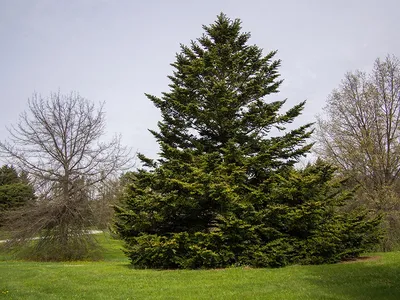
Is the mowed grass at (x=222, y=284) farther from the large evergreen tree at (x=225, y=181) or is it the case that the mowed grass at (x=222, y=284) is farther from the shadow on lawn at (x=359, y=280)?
the large evergreen tree at (x=225, y=181)

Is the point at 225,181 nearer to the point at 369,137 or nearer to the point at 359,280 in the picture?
the point at 359,280

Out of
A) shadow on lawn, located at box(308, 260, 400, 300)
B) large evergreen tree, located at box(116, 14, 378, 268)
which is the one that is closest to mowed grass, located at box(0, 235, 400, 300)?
shadow on lawn, located at box(308, 260, 400, 300)

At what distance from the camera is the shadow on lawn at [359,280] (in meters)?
7.09

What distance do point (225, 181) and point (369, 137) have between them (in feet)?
39.7

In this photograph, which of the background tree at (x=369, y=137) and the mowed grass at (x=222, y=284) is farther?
the background tree at (x=369, y=137)

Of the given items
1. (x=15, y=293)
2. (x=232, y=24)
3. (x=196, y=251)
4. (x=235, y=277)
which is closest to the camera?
(x=15, y=293)

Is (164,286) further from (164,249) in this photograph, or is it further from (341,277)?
(341,277)

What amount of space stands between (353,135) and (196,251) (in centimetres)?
1398

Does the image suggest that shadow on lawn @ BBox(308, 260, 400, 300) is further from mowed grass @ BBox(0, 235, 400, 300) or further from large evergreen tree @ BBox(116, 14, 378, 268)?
large evergreen tree @ BBox(116, 14, 378, 268)

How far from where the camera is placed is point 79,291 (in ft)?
28.2

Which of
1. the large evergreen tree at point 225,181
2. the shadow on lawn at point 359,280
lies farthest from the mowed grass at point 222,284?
the large evergreen tree at point 225,181

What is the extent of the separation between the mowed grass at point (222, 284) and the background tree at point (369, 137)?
947 cm

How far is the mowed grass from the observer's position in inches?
296

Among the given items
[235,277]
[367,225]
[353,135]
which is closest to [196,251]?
[235,277]
